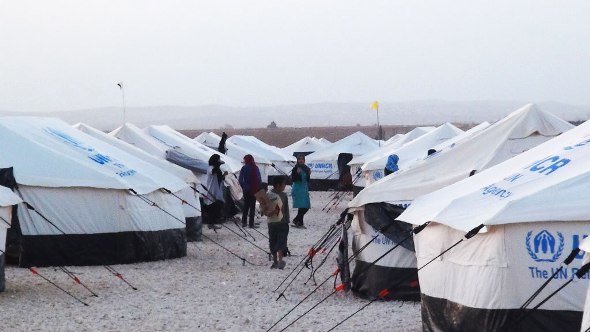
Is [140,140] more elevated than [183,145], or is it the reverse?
[140,140]

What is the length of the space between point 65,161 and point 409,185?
5713 mm

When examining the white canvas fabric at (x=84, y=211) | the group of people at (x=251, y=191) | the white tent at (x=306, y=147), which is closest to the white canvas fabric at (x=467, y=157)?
the group of people at (x=251, y=191)

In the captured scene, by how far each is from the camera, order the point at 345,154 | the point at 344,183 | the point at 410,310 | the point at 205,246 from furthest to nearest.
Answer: the point at 345,154 → the point at 344,183 → the point at 205,246 → the point at 410,310

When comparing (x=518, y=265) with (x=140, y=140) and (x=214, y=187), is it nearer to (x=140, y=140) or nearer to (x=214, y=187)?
(x=214, y=187)

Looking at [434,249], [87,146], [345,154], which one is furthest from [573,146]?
[345,154]

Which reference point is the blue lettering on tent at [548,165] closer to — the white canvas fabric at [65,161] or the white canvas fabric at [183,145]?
the white canvas fabric at [65,161]

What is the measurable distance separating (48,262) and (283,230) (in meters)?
3.33

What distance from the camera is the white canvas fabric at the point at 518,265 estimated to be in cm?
897

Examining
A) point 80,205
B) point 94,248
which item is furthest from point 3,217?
point 94,248

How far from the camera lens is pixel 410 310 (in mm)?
12109

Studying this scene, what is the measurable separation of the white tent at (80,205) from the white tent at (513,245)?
7287mm

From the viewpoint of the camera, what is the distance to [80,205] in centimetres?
1667

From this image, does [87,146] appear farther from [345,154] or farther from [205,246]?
[345,154]

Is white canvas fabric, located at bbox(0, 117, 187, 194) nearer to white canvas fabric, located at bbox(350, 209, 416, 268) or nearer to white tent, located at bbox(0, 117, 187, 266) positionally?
white tent, located at bbox(0, 117, 187, 266)
